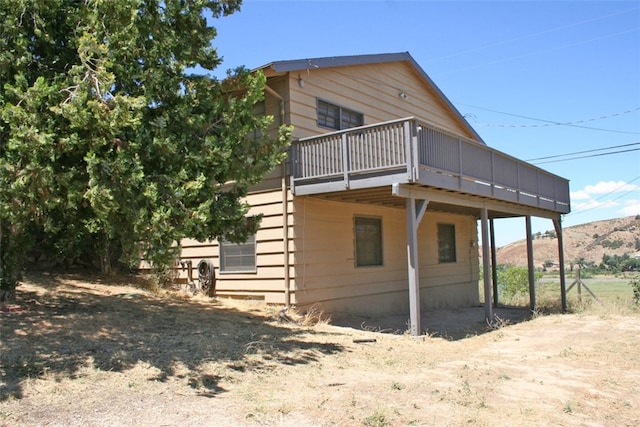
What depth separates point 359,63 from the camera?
43.9ft

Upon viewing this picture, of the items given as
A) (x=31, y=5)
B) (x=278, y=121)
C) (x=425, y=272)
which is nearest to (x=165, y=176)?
(x=31, y=5)

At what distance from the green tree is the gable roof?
7.15ft

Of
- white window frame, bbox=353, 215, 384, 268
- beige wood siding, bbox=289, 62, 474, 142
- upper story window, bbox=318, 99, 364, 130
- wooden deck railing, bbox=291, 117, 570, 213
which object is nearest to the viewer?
wooden deck railing, bbox=291, 117, 570, 213

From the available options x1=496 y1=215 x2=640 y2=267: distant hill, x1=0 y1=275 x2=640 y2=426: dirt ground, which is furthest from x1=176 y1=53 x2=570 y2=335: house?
x1=496 y1=215 x2=640 y2=267: distant hill

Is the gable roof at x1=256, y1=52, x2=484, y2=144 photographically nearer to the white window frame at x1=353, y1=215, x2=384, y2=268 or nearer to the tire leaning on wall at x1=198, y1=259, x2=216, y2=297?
the white window frame at x1=353, y1=215, x2=384, y2=268


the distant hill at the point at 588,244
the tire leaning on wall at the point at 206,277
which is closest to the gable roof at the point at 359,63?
the tire leaning on wall at the point at 206,277

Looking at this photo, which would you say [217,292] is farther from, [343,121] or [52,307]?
[343,121]

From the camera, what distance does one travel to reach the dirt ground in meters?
5.29

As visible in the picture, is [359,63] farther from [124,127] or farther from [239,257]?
[124,127]

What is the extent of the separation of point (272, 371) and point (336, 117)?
7640mm

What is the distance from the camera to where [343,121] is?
13344 mm

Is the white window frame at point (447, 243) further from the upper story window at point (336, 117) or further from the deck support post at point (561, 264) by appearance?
the upper story window at point (336, 117)

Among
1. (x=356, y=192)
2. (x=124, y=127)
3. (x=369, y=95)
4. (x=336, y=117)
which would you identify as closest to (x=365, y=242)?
(x=356, y=192)

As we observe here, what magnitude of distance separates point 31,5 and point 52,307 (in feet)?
15.8
